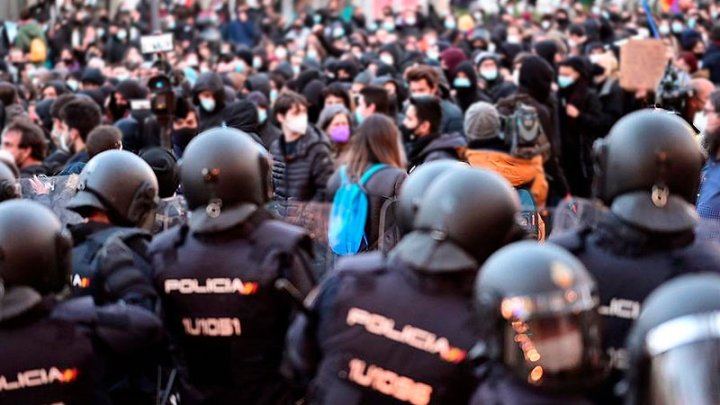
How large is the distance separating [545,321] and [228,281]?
5.48 ft

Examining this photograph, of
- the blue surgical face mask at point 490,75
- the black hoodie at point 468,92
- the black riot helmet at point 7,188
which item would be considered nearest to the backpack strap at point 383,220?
the black riot helmet at point 7,188

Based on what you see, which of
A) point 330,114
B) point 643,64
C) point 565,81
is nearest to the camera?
point 330,114

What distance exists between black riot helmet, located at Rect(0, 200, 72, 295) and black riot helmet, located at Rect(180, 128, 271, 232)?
54cm

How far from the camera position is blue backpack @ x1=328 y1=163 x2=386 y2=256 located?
7.18m

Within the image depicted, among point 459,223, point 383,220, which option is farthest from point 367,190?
point 459,223

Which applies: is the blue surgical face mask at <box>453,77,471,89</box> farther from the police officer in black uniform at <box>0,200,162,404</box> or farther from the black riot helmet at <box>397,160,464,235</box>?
the police officer in black uniform at <box>0,200,162,404</box>

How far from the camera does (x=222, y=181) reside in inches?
193

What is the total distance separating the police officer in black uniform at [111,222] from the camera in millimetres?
5004

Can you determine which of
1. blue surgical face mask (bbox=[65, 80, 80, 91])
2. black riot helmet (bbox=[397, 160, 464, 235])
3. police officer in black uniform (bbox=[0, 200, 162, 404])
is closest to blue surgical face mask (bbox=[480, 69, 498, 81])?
blue surgical face mask (bbox=[65, 80, 80, 91])

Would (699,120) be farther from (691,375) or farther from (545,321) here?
(691,375)

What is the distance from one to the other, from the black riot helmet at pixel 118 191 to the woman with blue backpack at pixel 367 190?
170 centimetres

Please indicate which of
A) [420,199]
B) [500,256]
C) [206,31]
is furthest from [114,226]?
[206,31]

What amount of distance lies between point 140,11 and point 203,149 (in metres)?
22.6

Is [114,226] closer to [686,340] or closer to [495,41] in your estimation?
[686,340]
